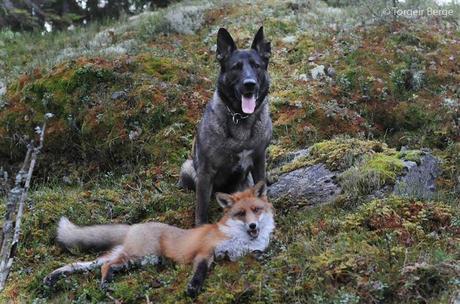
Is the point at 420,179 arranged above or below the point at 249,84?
below

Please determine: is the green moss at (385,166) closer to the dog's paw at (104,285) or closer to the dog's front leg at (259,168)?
the dog's front leg at (259,168)

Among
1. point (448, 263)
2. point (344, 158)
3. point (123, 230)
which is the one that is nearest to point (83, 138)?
point (123, 230)

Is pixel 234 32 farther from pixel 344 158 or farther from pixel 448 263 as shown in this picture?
pixel 448 263

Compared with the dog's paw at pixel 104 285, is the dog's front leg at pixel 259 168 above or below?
above

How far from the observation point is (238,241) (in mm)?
5621

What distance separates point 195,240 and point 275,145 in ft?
12.4

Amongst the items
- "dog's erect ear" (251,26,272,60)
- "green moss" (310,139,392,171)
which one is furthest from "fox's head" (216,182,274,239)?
"dog's erect ear" (251,26,272,60)

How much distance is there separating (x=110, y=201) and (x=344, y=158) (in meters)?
3.22

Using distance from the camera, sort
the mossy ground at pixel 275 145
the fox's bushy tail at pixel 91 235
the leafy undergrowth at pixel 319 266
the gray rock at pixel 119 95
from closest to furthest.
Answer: the leafy undergrowth at pixel 319 266 < the mossy ground at pixel 275 145 < the fox's bushy tail at pixel 91 235 < the gray rock at pixel 119 95

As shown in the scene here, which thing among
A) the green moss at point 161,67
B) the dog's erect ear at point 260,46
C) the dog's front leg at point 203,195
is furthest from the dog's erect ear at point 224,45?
the green moss at point 161,67

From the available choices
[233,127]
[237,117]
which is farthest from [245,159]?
[237,117]

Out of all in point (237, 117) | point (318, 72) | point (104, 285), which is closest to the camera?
point (104, 285)

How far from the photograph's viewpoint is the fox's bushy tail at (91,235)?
6.32m

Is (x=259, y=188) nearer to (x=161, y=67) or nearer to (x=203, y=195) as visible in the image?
(x=203, y=195)
